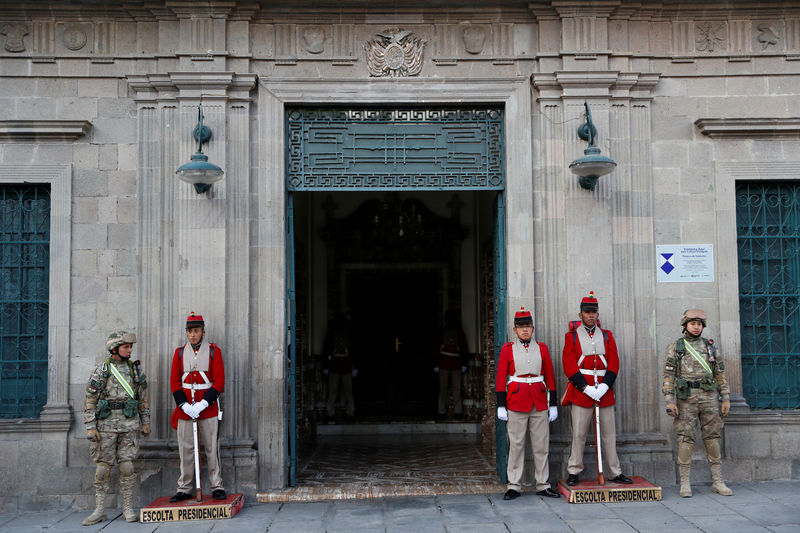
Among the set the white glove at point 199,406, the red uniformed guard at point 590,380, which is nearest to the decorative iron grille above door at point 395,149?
the red uniformed guard at point 590,380

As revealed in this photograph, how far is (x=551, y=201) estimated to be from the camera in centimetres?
840

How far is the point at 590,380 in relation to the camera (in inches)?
309

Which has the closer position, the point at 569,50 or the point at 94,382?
the point at 94,382

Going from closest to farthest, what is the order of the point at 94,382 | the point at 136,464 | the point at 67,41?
the point at 94,382 < the point at 136,464 < the point at 67,41

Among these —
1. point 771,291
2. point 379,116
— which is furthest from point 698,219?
point 379,116

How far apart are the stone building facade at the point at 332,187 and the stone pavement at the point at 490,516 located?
58 centimetres

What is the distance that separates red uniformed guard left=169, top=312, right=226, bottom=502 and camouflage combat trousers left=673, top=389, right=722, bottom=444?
15.9ft

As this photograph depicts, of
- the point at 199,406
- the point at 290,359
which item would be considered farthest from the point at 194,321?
the point at 290,359

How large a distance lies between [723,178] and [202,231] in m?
5.97

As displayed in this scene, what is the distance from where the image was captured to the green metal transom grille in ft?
28.2

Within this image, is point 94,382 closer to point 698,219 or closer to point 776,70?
point 698,219

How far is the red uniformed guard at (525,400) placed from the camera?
25.7 ft

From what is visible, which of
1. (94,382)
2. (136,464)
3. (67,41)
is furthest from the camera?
(67,41)

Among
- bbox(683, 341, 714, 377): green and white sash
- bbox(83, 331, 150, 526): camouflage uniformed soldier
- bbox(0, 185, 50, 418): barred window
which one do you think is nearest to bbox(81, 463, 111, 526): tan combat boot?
bbox(83, 331, 150, 526): camouflage uniformed soldier
